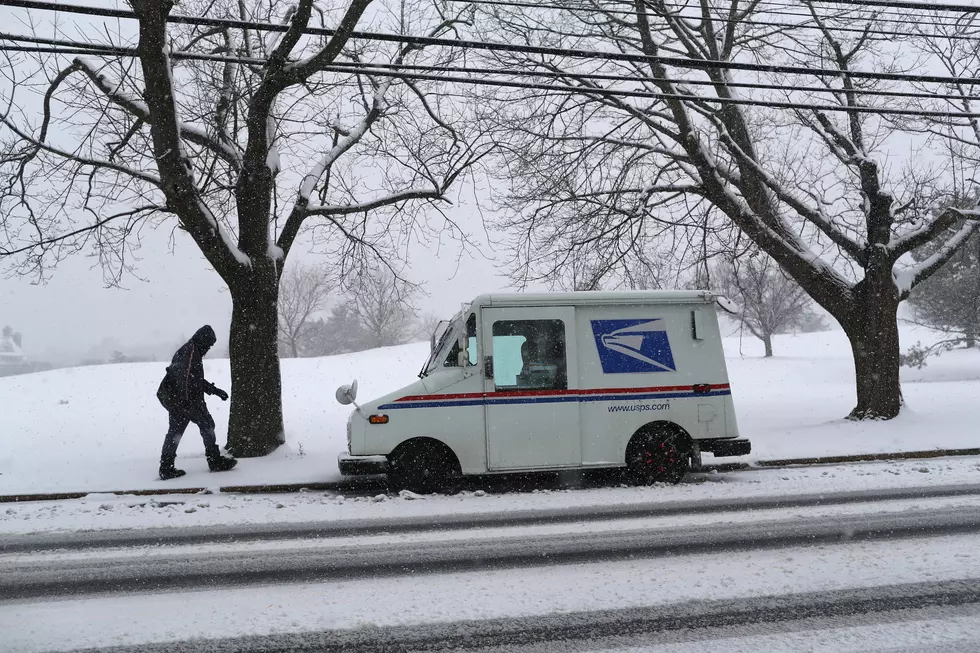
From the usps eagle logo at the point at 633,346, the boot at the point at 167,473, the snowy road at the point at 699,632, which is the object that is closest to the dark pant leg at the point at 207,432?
the boot at the point at 167,473

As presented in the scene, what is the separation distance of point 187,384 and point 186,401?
233 mm

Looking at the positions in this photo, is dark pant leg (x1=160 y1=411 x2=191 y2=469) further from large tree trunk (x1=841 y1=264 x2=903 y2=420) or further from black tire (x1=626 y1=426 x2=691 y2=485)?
large tree trunk (x1=841 y1=264 x2=903 y2=420)

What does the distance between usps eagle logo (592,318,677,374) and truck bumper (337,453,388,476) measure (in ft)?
9.94

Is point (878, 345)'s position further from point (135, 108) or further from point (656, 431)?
point (135, 108)

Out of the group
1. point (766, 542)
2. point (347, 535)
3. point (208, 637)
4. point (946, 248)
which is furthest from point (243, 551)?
point (946, 248)

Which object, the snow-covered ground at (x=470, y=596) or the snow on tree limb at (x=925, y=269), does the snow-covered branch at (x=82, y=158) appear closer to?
the snow-covered ground at (x=470, y=596)

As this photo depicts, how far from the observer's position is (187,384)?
9.71 metres

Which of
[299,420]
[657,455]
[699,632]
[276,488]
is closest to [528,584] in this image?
[699,632]

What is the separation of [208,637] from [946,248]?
1523cm

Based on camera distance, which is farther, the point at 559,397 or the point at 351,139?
the point at 351,139

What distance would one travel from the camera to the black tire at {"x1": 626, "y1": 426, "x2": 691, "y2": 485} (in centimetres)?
902

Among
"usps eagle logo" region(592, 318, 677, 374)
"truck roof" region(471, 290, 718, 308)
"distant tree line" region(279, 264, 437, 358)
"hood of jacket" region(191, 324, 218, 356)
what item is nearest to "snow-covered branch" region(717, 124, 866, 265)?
"truck roof" region(471, 290, 718, 308)

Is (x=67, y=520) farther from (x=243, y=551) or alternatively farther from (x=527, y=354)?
(x=527, y=354)

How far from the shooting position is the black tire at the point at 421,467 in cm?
863
